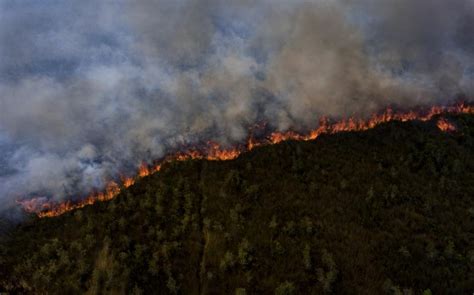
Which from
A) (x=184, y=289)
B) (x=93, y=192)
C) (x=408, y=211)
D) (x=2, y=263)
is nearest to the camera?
(x=184, y=289)

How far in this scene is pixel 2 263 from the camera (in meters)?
145

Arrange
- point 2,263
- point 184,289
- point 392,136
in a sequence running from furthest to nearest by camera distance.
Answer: point 392,136 < point 2,263 < point 184,289

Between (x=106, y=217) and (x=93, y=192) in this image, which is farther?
(x=93, y=192)

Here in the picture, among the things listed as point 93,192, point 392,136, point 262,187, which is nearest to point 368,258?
point 262,187

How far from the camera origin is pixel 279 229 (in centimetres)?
14738

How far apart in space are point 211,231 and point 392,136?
76381 millimetres

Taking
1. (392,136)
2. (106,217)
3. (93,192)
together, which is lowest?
(106,217)

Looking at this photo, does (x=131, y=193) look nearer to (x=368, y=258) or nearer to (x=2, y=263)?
(x=2, y=263)

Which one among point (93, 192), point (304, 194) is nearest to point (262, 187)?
point (304, 194)

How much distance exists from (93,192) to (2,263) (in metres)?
34.4

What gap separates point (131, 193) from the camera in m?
164

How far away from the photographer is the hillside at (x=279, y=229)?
435 feet

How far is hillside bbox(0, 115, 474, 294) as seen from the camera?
5217 inches

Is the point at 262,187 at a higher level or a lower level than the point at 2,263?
higher
